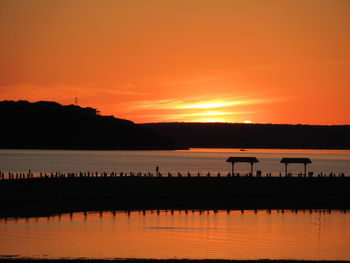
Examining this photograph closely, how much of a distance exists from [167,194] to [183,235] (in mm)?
33384

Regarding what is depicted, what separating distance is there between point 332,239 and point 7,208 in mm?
32871

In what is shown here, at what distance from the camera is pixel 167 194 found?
87.7m

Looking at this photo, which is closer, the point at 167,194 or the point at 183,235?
the point at 183,235

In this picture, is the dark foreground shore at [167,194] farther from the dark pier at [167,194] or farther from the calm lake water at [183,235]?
the calm lake water at [183,235]

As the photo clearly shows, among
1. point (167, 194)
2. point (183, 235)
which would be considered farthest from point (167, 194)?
point (183, 235)

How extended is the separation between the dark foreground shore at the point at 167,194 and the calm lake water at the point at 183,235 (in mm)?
6759

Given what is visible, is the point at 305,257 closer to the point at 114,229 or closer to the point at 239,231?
the point at 239,231

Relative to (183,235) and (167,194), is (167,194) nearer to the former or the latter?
(167,194)

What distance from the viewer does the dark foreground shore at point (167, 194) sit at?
75.0 metres

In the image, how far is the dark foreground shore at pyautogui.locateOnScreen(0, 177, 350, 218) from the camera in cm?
7500

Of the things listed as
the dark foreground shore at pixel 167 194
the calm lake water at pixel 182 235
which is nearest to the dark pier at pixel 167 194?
the dark foreground shore at pixel 167 194

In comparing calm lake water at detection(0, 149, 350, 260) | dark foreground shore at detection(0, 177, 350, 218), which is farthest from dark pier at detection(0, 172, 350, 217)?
calm lake water at detection(0, 149, 350, 260)

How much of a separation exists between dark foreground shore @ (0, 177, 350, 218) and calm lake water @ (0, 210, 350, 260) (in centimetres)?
676

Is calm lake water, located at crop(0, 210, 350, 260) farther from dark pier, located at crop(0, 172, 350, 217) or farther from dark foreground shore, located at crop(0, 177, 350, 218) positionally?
dark pier, located at crop(0, 172, 350, 217)
